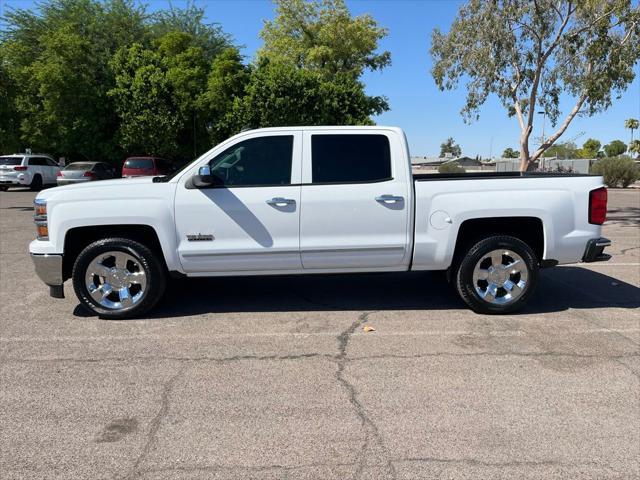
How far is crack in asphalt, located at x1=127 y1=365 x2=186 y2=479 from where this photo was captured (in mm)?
2977

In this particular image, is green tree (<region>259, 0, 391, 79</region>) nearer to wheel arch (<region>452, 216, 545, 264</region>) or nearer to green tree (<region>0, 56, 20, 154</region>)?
green tree (<region>0, 56, 20, 154</region>)

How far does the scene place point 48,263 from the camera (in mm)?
5344

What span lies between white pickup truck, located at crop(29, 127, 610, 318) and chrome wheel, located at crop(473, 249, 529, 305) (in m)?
0.01

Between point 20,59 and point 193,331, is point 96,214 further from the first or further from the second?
point 20,59

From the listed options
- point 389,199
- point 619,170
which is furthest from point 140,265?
point 619,170

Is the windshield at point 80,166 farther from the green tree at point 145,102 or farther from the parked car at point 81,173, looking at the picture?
the green tree at point 145,102

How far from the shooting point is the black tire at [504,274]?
5.56 meters

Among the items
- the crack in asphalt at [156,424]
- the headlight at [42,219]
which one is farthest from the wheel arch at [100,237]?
the crack in asphalt at [156,424]

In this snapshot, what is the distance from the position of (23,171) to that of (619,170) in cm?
3795

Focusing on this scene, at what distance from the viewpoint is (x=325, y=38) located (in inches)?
1451

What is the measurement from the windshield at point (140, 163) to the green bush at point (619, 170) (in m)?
31.3

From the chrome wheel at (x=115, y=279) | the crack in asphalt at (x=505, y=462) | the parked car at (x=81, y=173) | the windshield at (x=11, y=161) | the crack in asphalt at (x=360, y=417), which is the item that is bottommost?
the crack in asphalt at (x=505, y=462)

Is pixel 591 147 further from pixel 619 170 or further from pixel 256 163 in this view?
pixel 256 163

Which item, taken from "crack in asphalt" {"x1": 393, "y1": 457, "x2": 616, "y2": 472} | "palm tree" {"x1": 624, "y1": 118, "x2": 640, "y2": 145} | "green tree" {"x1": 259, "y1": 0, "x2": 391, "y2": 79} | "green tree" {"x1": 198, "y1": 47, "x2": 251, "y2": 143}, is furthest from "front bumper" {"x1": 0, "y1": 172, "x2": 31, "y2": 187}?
"palm tree" {"x1": 624, "y1": 118, "x2": 640, "y2": 145}
